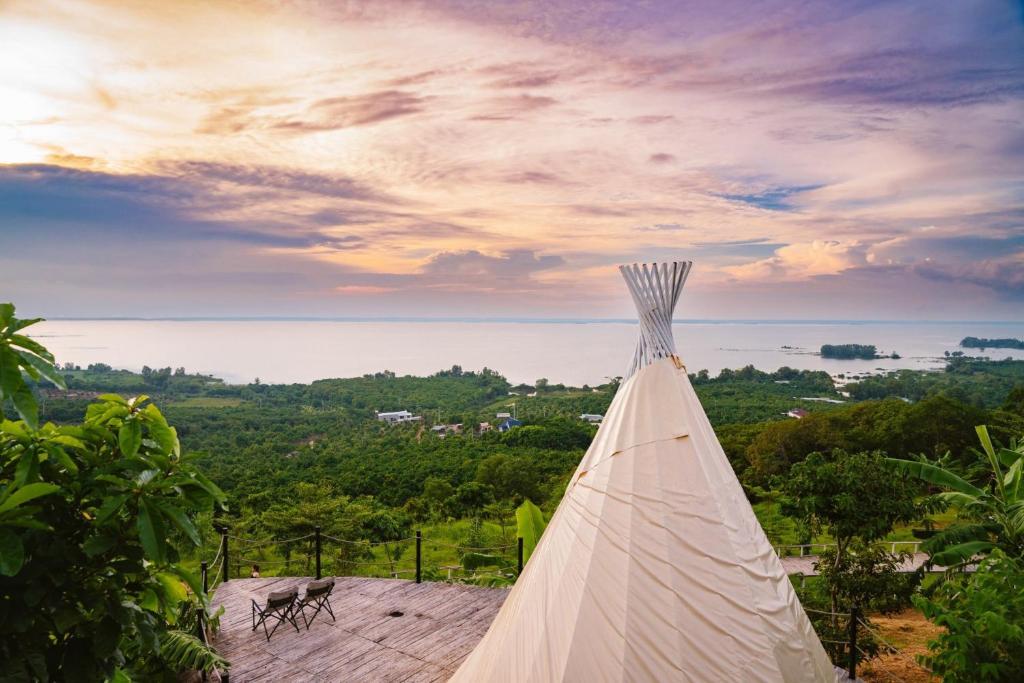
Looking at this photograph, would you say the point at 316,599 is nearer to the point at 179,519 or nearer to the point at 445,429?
the point at 179,519

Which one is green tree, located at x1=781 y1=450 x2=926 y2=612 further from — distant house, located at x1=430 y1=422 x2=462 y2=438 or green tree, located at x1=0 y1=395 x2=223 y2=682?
distant house, located at x1=430 y1=422 x2=462 y2=438

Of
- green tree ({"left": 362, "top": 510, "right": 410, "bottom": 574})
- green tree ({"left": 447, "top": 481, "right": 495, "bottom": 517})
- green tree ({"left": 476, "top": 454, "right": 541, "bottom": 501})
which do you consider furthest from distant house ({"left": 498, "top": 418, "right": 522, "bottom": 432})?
green tree ({"left": 362, "top": 510, "right": 410, "bottom": 574})

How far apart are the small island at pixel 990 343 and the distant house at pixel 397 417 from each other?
57.4m

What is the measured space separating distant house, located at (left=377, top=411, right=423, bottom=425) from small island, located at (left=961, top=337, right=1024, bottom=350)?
5738cm

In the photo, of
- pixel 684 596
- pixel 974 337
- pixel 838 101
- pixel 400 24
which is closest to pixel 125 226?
pixel 400 24

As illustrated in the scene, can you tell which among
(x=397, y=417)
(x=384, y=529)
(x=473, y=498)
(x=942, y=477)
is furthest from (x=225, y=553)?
(x=397, y=417)

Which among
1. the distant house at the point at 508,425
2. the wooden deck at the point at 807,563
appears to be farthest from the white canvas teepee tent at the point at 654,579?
the distant house at the point at 508,425

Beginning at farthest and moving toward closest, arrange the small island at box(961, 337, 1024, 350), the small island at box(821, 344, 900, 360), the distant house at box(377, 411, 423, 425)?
the small island at box(821, 344, 900, 360) < the small island at box(961, 337, 1024, 350) < the distant house at box(377, 411, 423, 425)

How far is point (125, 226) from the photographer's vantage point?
34.2m

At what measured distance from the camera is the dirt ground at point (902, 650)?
254 inches

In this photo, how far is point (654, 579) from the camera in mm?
4125

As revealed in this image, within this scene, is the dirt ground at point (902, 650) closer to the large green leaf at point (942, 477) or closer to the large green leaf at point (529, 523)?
the large green leaf at point (942, 477)

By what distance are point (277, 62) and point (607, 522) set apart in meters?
10.7

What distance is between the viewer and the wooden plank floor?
5.85m
